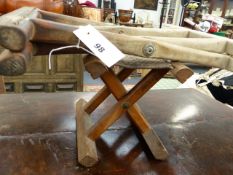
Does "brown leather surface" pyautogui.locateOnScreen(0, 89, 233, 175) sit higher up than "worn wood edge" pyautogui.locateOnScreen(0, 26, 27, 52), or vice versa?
"worn wood edge" pyautogui.locateOnScreen(0, 26, 27, 52)

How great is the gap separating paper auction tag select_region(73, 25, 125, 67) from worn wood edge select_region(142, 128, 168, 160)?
298 mm

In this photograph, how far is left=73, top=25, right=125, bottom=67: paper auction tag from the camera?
542 mm

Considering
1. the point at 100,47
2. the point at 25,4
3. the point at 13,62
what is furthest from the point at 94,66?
the point at 25,4

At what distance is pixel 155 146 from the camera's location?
2.40ft

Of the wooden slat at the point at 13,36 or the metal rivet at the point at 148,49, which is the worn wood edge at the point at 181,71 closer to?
the metal rivet at the point at 148,49

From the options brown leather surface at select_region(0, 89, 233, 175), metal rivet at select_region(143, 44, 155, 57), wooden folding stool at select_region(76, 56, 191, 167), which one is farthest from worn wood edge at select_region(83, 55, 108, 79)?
brown leather surface at select_region(0, 89, 233, 175)

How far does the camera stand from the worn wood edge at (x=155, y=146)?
725mm

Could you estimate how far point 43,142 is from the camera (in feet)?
2.45

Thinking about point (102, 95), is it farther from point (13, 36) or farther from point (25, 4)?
point (25, 4)

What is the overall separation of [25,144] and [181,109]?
65cm

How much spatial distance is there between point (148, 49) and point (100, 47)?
0.11m

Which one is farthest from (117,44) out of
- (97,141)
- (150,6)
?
(150,6)

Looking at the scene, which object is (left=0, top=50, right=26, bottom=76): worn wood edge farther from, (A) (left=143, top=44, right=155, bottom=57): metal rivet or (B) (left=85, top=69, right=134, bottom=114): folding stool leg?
(B) (left=85, top=69, right=134, bottom=114): folding stool leg

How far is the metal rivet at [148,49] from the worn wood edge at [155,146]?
28 cm
